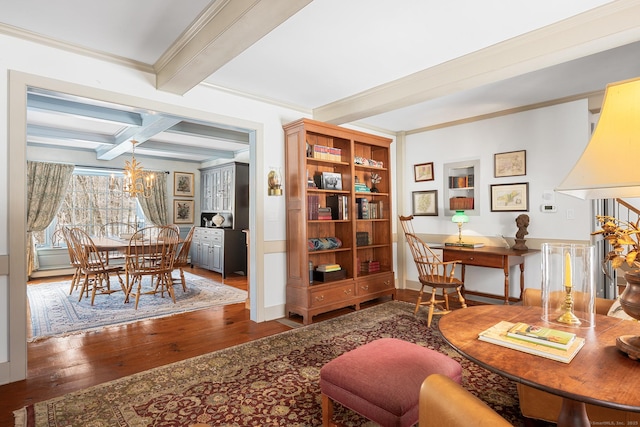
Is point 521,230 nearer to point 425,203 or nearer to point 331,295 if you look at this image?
point 425,203

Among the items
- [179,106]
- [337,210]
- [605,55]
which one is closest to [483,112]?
[605,55]

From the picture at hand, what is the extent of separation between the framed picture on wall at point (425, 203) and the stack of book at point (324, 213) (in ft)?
6.08

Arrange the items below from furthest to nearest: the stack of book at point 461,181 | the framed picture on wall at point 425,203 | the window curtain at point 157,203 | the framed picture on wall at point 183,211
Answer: the framed picture on wall at point 183,211, the window curtain at point 157,203, the framed picture on wall at point 425,203, the stack of book at point 461,181

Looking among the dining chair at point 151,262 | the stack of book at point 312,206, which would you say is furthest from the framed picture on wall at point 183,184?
the stack of book at point 312,206

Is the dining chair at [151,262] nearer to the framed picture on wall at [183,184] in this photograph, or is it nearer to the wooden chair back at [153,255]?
the wooden chair back at [153,255]

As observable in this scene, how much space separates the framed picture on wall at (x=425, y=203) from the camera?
5316 millimetres

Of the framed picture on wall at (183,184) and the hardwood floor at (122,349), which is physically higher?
the framed picture on wall at (183,184)

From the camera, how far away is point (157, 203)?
26.8 ft

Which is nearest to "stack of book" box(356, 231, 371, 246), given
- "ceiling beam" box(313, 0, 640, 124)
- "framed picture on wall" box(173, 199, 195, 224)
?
"ceiling beam" box(313, 0, 640, 124)

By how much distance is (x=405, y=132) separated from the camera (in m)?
5.68

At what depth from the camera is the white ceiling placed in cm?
231

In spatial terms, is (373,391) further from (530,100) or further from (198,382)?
(530,100)

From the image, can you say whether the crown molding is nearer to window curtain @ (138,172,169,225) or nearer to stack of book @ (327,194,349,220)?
stack of book @ (327,194,349,220)

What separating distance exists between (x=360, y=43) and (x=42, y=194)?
6.92 meters
